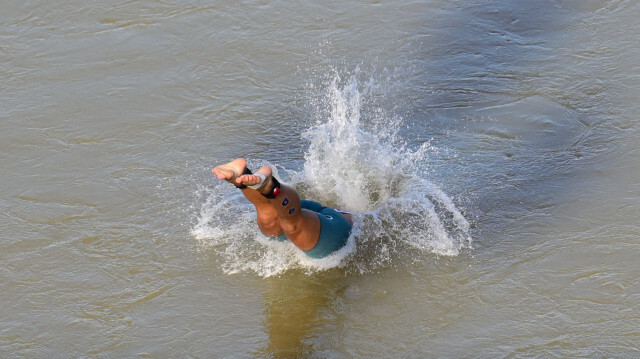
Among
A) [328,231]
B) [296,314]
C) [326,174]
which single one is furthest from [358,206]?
[296,314]

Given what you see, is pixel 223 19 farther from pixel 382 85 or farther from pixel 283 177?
pixel 283 177

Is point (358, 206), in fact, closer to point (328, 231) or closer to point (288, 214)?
A: point (328, 231)

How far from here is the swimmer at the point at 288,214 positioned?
5398 millimetres

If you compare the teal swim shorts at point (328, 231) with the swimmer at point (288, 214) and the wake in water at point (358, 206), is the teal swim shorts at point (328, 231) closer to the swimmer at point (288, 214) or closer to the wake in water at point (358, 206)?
the swimmer at point (288, 214)

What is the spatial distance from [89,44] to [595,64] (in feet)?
20.9

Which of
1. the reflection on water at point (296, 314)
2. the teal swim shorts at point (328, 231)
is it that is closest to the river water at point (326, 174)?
the reflection on water at point (296, 314)

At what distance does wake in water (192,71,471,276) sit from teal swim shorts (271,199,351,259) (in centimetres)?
16

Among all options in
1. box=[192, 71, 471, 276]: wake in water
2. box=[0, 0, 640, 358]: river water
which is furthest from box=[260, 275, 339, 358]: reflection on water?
box=[192, 71, 471, 276]: wake in water

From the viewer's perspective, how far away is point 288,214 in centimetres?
576

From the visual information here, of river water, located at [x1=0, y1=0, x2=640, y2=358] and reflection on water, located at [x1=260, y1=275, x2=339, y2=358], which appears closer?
reflection on water, located at [x1=260, y1=275, x2=339, y2=358]

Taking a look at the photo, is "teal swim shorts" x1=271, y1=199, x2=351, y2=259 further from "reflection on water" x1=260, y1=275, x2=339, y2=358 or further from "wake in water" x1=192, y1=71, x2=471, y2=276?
"reflection on water" x1=260, y1=275, x2=339, y2=358

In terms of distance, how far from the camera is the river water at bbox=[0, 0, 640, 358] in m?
5.66

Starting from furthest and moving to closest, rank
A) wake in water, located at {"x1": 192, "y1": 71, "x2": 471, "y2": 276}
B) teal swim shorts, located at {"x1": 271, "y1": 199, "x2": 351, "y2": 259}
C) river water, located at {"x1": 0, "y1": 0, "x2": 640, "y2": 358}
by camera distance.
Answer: wake in water, located at {"x1": 192, "y1": 71, "x2": 471, "y2": 276} < teal swim shorts, located at {"x1": 271, "y1": 199, "x2": 351, "y2": 259} < river water, located at {"x1": 0, "y1": 0, "x2": 640, "y2": 358}

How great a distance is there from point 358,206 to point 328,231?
0.89 meters
